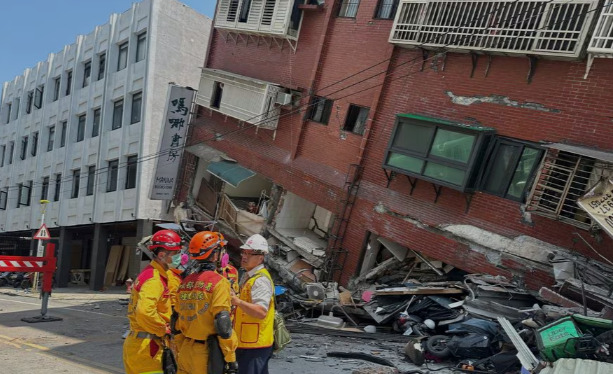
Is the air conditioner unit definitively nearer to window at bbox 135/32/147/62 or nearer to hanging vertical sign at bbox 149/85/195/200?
hanging vertical sign at bbox 149/85/195/200

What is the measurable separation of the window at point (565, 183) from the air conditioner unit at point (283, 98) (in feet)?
24.3

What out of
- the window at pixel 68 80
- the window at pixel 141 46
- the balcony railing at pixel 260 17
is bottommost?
the window at pixel 68 80

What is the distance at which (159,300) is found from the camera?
5.13m

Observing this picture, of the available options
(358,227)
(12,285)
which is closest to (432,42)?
(358,227)

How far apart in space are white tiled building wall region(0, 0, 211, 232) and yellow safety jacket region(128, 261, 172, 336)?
15065 mm

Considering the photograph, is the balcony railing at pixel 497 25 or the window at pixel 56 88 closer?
the balcony railing at pixel 497 25

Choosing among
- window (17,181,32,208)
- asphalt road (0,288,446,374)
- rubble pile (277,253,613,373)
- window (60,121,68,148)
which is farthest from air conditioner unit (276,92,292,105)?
window (17,181,32,208)

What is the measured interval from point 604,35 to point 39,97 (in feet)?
102

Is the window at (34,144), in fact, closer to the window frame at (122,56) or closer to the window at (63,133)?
the window at (63,133)

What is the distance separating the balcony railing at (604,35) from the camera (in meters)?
9.12

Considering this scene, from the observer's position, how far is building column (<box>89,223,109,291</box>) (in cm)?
2362

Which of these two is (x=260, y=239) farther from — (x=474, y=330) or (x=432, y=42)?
(x=432, y=42)

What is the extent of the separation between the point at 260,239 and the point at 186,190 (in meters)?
14.7

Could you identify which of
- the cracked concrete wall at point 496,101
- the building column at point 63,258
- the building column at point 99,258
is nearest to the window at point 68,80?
the building column at point 63,258
